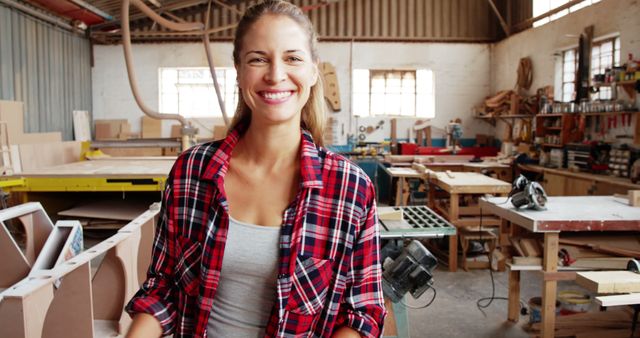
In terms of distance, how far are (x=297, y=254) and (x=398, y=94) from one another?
28.1 ft

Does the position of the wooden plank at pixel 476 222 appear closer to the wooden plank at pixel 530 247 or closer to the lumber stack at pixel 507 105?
the wooden plank at pixel 530 247

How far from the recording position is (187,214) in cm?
115

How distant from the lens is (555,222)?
8.95 feet

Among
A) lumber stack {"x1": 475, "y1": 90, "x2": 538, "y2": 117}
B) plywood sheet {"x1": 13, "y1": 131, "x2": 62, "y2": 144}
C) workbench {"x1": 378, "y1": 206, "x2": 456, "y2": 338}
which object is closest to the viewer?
workbench {"x1": 378, "y1": 206, "x2": 456, "y2": 338}

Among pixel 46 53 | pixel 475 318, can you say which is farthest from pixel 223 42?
pixel 475 318

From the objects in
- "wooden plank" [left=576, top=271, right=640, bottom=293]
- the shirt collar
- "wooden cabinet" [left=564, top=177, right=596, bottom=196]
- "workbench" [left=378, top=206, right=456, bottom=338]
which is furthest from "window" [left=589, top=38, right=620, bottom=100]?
the shirt collar

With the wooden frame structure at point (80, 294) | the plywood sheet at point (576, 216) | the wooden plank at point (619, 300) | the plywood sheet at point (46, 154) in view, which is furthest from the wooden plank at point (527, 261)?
the plywood sheet at point (46, 154)

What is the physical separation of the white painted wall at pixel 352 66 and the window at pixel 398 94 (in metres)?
0.15

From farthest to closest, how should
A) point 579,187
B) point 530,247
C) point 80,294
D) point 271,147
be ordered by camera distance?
point 579,187
point 530,247
point 80,294
point 271,147

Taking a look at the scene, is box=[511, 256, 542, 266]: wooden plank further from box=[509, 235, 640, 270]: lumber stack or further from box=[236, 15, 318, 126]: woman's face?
box=[236, 15, 318, 126]: woman's face

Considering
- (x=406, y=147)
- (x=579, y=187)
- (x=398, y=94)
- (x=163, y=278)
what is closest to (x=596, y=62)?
(x=579, y=187)

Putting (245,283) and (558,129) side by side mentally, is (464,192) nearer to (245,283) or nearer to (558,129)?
(558,129)

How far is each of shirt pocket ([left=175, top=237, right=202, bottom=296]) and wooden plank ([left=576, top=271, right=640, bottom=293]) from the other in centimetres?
167

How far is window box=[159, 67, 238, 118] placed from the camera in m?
9.34
